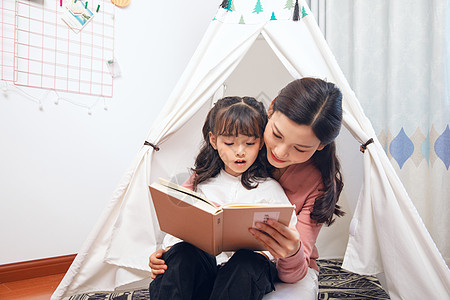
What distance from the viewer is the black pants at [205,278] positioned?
85cm

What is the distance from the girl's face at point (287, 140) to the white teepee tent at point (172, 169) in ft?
1.12

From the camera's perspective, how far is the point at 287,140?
0.95 m

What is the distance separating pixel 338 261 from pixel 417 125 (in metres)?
0.74

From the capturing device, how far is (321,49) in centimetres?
129

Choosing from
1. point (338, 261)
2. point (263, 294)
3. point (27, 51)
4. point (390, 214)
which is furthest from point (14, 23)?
point (338, 261)

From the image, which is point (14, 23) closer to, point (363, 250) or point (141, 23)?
point (141, 23)

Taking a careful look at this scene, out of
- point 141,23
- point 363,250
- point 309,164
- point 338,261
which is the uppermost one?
point 141,23

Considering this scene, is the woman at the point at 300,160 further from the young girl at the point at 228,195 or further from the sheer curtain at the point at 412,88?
the sheer curtain at the point at 412,88

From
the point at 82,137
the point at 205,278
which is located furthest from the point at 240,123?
the point at 82,137

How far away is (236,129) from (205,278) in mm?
438

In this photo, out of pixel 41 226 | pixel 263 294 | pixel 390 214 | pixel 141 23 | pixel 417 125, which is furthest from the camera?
pixel 141 23

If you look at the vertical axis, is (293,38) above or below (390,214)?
above

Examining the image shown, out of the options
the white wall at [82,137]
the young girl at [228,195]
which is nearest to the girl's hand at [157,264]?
the young girl at [228,195]

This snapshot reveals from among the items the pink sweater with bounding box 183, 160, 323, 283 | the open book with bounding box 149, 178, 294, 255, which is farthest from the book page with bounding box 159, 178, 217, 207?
the pink sweater with bounding box 183, 160, 323, 283
